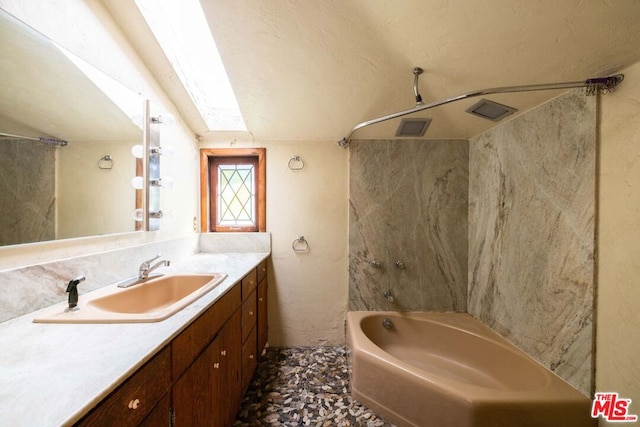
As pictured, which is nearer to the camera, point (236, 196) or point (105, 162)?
point (105, 162)

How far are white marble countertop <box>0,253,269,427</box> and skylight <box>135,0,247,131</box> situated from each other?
1580mm

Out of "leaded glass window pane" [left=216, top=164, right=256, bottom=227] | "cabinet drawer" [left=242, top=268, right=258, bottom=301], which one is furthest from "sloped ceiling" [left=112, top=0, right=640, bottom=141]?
"cabinet drawer" [left=242, top=268, right=258, bottom=301]

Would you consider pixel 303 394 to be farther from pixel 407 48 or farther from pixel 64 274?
pixel 407 48

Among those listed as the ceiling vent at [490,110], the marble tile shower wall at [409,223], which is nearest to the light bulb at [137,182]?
the marble tile shower wall at [409,223]

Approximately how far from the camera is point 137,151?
1.33 meters

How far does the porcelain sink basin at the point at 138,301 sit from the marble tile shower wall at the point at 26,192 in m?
0.33

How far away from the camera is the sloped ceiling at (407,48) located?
935mm

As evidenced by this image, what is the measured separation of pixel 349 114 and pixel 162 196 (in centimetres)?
152

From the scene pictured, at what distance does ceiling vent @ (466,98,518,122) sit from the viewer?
1.43 metres

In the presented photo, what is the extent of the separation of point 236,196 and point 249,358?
54.6 inches

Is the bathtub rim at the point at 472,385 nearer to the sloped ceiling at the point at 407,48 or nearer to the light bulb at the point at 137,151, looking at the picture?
the sloped ceiling at the point at 407,48

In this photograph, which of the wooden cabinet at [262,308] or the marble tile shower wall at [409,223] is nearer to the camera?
the wooden cabinet at [262,308]

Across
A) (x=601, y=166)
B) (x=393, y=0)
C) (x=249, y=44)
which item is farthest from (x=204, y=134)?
(x=601, y=166)

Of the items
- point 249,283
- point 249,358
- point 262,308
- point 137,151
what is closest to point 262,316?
point 262,308
